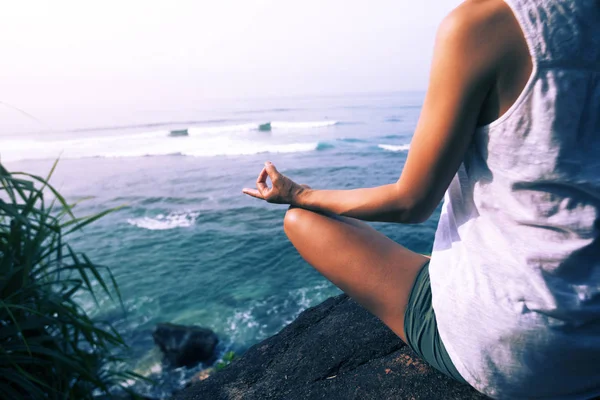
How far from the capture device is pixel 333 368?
7.36 ft

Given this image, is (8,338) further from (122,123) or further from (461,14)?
(122,123)

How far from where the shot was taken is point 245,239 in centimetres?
1003

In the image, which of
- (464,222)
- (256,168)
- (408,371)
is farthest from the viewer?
(256,168)

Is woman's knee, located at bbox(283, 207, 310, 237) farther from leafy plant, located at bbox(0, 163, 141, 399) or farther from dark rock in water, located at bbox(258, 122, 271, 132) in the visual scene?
dark rock in water, located at bbox(258, 122, 271, 132)

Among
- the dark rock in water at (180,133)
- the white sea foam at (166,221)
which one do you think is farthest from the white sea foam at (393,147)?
the dark rock in water at (180,133)

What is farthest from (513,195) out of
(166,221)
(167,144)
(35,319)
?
(167,144)

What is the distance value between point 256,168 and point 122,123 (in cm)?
2318

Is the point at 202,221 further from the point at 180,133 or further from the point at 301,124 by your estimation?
the point at 301,124

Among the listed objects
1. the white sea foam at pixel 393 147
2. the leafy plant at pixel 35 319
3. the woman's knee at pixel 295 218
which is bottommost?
the white sea foam at pixel 393 147

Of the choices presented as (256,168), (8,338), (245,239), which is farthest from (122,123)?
(8,338)

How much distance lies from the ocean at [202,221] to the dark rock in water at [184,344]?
0.47 feet

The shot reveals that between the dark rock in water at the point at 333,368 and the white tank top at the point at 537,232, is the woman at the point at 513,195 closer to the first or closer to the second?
the white tank top at the point at 537,232

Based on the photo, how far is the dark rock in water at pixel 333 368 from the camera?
6.06 ft

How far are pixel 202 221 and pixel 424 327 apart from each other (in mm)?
10295
